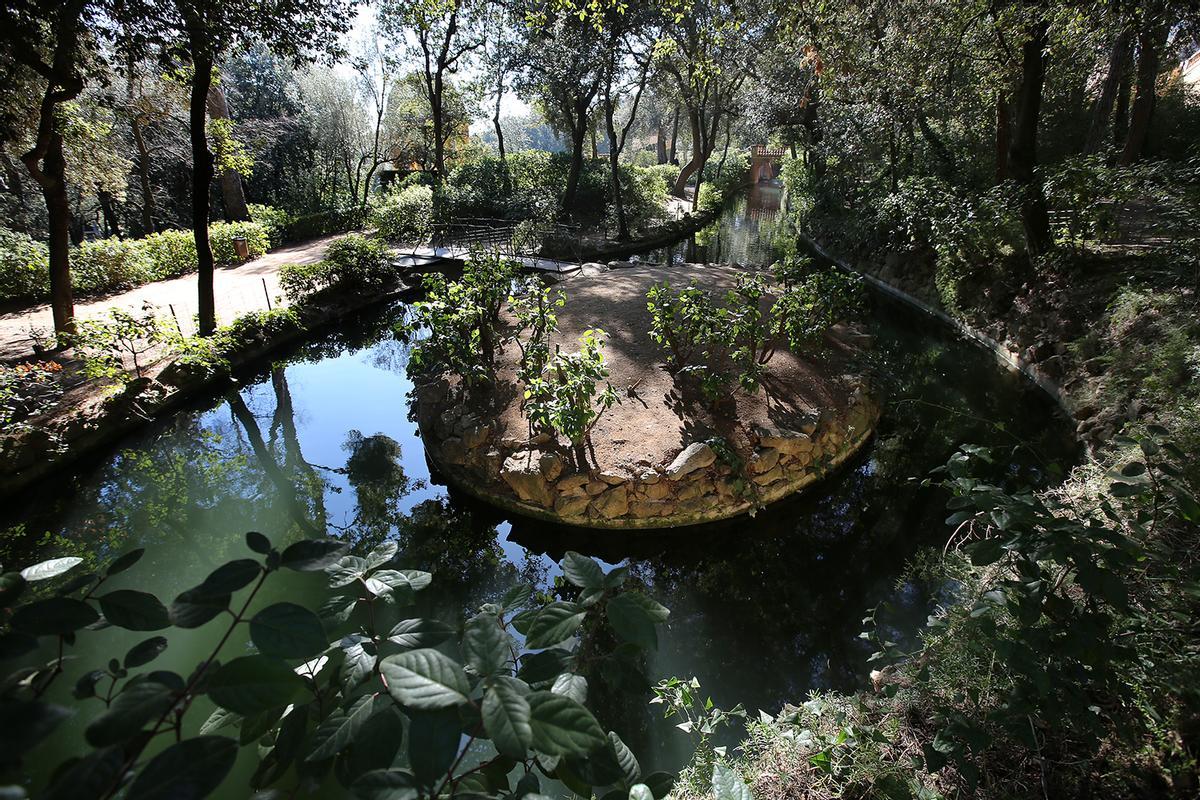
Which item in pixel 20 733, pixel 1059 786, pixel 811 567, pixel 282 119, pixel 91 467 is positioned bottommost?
pixel 811 567

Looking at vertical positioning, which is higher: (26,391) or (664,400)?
(26,391)

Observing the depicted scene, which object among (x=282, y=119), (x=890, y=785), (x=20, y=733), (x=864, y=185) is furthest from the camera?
(x=282, y=119)

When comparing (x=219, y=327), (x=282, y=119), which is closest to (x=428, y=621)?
(x=219, y=327)

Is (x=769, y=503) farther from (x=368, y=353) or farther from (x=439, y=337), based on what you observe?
(x=368, y=353)

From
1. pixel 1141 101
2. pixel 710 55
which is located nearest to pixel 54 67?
pixel 710 55

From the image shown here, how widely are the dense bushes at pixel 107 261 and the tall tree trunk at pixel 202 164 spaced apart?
401cm

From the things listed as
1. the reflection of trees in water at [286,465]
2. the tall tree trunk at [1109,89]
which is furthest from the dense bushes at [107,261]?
the tall tree trunk at [1109,89]

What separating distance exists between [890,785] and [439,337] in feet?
18.9

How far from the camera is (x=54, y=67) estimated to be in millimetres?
5617

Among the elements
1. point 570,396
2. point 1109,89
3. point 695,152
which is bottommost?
point 570,396

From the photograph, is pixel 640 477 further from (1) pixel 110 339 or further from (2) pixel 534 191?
(2) pixel 534 191

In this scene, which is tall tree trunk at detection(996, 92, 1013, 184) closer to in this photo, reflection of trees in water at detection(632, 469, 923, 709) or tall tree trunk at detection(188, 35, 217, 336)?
reflection of trees in water at detection(632, 469, 923, 709)

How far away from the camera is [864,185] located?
1393cm

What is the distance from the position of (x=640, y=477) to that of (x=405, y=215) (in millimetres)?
15247
